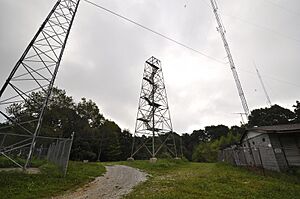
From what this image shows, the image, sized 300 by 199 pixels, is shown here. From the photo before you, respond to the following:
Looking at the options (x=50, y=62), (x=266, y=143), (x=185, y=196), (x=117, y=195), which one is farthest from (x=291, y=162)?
(x=50, y=62)

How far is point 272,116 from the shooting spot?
4884 cm

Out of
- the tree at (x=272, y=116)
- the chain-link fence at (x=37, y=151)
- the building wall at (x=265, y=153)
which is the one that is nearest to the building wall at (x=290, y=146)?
the building wall at (x=265, y=153)

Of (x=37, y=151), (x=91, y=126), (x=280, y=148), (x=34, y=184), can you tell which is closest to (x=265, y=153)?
(x=280, y=148)

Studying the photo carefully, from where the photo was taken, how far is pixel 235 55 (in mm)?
17781

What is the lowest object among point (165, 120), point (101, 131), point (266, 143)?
point (266, 143)

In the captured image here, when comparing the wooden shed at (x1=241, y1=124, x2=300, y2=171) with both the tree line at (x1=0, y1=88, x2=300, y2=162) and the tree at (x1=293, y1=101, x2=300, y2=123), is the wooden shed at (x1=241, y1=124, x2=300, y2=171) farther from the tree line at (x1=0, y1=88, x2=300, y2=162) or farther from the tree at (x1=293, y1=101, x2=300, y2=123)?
the tree at (x1=293, y1=101, x2=300, y2=123)

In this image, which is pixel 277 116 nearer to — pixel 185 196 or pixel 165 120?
pixel 165 120

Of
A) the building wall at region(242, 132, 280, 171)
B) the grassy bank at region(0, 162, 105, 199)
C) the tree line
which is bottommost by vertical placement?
the grassy bank at region(0, 162, 105, 199)

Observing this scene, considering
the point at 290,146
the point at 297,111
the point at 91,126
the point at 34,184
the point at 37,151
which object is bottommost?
the point at 34,184

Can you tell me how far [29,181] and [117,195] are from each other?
4.00 metres

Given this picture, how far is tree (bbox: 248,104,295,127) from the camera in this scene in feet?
152

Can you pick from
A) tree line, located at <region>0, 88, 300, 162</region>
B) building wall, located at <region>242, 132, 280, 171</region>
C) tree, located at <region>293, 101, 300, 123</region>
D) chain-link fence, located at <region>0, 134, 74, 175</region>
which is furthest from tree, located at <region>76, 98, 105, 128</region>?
tree, located at <region>293, 101, 300, 123</region>

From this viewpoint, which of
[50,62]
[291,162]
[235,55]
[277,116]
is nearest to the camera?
[50,62]

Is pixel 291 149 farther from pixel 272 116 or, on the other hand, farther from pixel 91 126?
pixel 272 116
